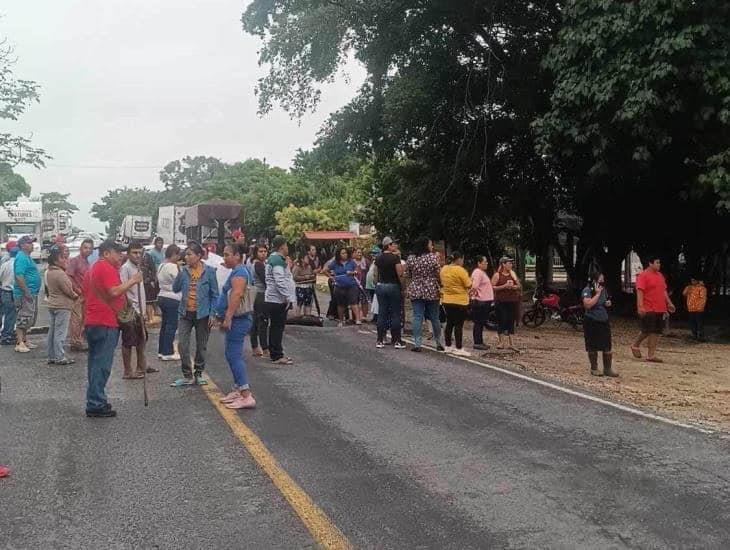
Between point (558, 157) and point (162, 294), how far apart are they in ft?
34.9

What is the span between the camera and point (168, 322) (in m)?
11.5

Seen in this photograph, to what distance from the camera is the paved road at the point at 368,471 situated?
15.9 feet

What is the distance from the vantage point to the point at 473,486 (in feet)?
18.9

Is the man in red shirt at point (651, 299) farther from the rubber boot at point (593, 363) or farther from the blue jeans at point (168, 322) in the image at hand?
the blue jeans at point (168, 322)

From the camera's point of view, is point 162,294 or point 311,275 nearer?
point 162,294

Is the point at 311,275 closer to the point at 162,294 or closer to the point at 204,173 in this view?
the point at 162,294

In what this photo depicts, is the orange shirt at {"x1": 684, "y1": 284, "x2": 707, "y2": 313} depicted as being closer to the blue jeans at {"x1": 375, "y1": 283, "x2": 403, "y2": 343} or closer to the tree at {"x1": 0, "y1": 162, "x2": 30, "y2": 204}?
the blue jeans at {"x1": 375, "y1": 283, "x2": 403, "y2": 343}

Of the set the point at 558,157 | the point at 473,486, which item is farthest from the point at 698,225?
the point at 473,486

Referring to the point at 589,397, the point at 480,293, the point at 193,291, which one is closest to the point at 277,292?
the point at 193,291

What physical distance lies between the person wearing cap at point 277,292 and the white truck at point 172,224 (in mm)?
32947

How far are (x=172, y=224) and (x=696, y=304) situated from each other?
33559mm

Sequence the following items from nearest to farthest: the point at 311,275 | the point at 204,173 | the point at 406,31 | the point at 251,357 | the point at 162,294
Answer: the point at 162,294
the point at 251,357
the point at 311,275
the point at 406,31
the point at 204,173

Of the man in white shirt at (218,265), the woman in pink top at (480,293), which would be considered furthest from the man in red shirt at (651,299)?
the man in white shirt at (218,265)

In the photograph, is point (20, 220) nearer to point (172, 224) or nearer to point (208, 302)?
point (172, 224)
